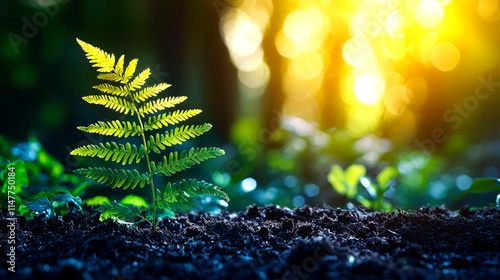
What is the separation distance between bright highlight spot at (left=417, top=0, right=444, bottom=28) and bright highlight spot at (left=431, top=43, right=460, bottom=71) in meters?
0.75

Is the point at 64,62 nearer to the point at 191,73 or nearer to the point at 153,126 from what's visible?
the point at 191,73

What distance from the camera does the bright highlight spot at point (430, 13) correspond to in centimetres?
722

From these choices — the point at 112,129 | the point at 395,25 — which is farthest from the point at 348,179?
the point at 395,25

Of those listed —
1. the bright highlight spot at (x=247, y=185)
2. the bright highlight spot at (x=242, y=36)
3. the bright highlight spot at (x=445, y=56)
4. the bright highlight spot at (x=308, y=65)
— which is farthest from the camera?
the bright highlight spot at (x=308, y=65)

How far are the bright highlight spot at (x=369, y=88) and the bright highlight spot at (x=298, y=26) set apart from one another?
158cm

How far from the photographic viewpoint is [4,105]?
7.00 m

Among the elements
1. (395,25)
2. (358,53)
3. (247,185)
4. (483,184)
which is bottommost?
(483,184)

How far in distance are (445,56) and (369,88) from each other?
5.61ft

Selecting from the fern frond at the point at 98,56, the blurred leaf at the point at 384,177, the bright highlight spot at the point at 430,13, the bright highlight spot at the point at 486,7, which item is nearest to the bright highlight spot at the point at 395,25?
the bright highlight spot at the point at 430,13

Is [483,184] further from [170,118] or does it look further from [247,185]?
[247,185]

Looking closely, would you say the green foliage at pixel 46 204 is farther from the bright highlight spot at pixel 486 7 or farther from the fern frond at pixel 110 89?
the bright highlight spot at pixel 486 7

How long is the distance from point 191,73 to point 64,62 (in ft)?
6.82

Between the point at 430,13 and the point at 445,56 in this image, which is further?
the point at 445,56

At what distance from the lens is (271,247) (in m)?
1.96
